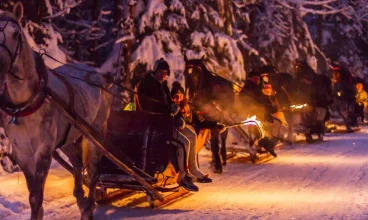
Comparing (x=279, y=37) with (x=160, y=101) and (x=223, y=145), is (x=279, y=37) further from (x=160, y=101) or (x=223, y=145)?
(x=160, y=101)

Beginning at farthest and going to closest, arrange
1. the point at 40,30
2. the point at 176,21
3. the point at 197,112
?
the point at 176,21 → the point at 40,30 → the point at 197,112

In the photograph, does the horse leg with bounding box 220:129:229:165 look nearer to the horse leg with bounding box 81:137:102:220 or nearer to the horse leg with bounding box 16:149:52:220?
the horse leg with bounding box 81:137:102:220

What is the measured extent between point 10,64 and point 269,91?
443 inches

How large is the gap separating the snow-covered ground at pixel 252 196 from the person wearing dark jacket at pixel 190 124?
1.29 feet

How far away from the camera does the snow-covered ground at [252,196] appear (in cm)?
932

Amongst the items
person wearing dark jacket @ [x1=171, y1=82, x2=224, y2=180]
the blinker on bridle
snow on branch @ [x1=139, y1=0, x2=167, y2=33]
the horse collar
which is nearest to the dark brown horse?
person wearing dark jacket @ [x1=171, y1=82, x2=224, y2=180]

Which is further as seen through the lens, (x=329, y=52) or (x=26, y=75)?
(x=329, y=52)

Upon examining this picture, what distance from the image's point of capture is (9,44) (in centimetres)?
700

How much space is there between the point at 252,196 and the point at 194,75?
3.71 metres

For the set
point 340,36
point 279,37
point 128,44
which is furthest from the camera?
point 340,36

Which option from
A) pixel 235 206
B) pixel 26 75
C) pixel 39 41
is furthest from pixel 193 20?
pixel 26 75

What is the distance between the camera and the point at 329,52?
49.3 meters

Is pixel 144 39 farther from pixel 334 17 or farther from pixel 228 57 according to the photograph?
pixel 334 17

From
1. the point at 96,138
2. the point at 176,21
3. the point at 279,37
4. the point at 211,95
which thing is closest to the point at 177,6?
the point at 176,21
